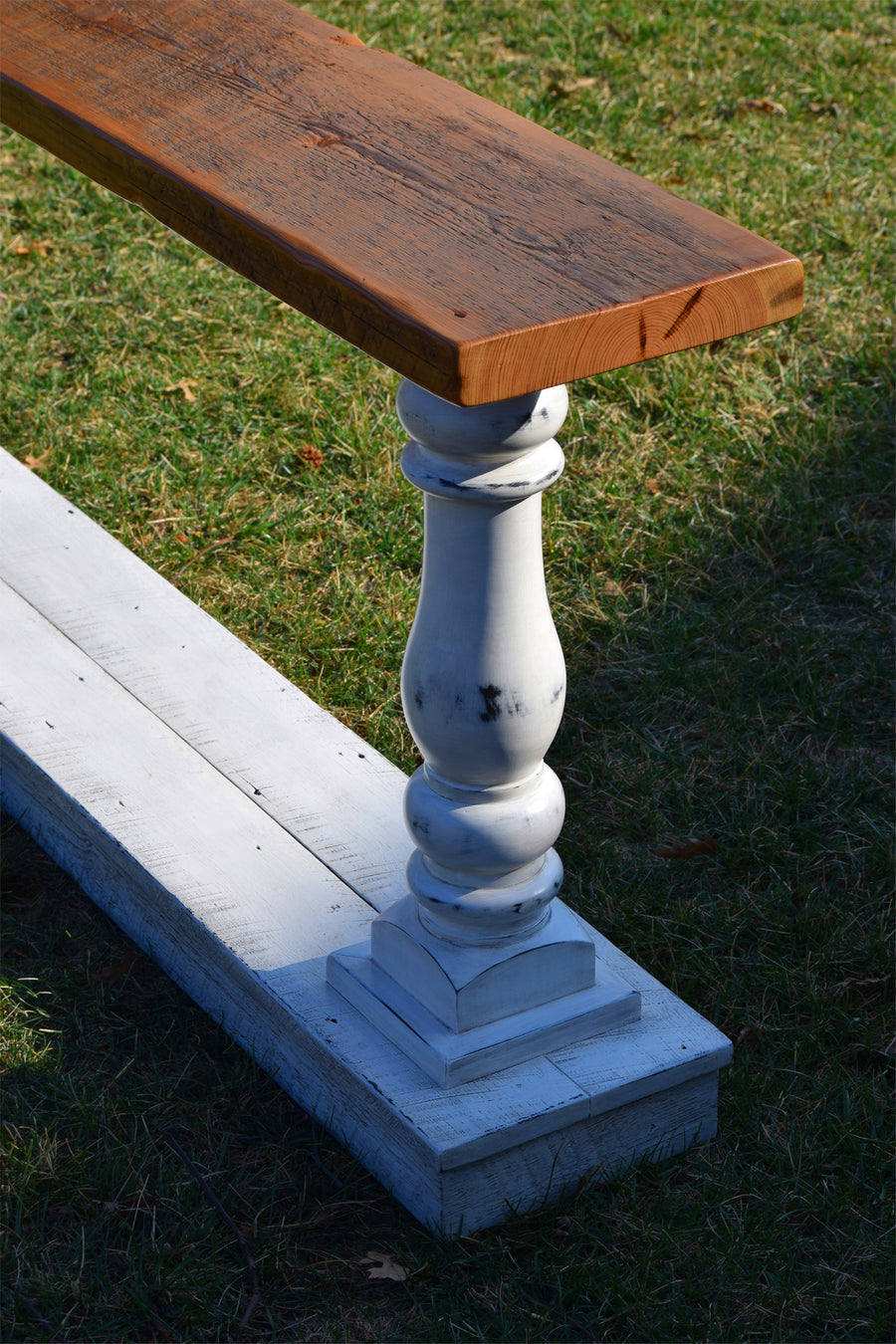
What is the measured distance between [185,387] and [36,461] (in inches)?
19.3

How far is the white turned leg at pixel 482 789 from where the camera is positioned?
1.63m

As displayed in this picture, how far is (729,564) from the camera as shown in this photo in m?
3.39

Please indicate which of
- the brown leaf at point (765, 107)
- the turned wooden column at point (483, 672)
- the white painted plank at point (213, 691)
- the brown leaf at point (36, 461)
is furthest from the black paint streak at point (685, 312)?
the brown leaf at point (765, 107)

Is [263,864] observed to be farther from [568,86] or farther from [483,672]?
[568,86]

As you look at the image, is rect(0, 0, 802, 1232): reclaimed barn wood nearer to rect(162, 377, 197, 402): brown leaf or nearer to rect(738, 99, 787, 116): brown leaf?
rect(162, 377, 197, 402): brown leaf

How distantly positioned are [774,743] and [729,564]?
2.10 feet

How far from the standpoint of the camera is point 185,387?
158 inches

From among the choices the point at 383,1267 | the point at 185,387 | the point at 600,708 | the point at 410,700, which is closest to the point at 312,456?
the point at 185,387

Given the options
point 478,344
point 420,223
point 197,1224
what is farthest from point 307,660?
point 478,344

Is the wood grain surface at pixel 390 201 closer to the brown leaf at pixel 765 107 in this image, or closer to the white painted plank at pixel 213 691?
the white painted plank at pixel 213 691

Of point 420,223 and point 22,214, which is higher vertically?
point 420,223

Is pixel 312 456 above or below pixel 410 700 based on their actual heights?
below

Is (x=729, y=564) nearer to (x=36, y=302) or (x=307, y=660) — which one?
(x=307, y=660)

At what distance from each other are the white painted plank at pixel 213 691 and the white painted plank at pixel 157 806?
0.11ft
